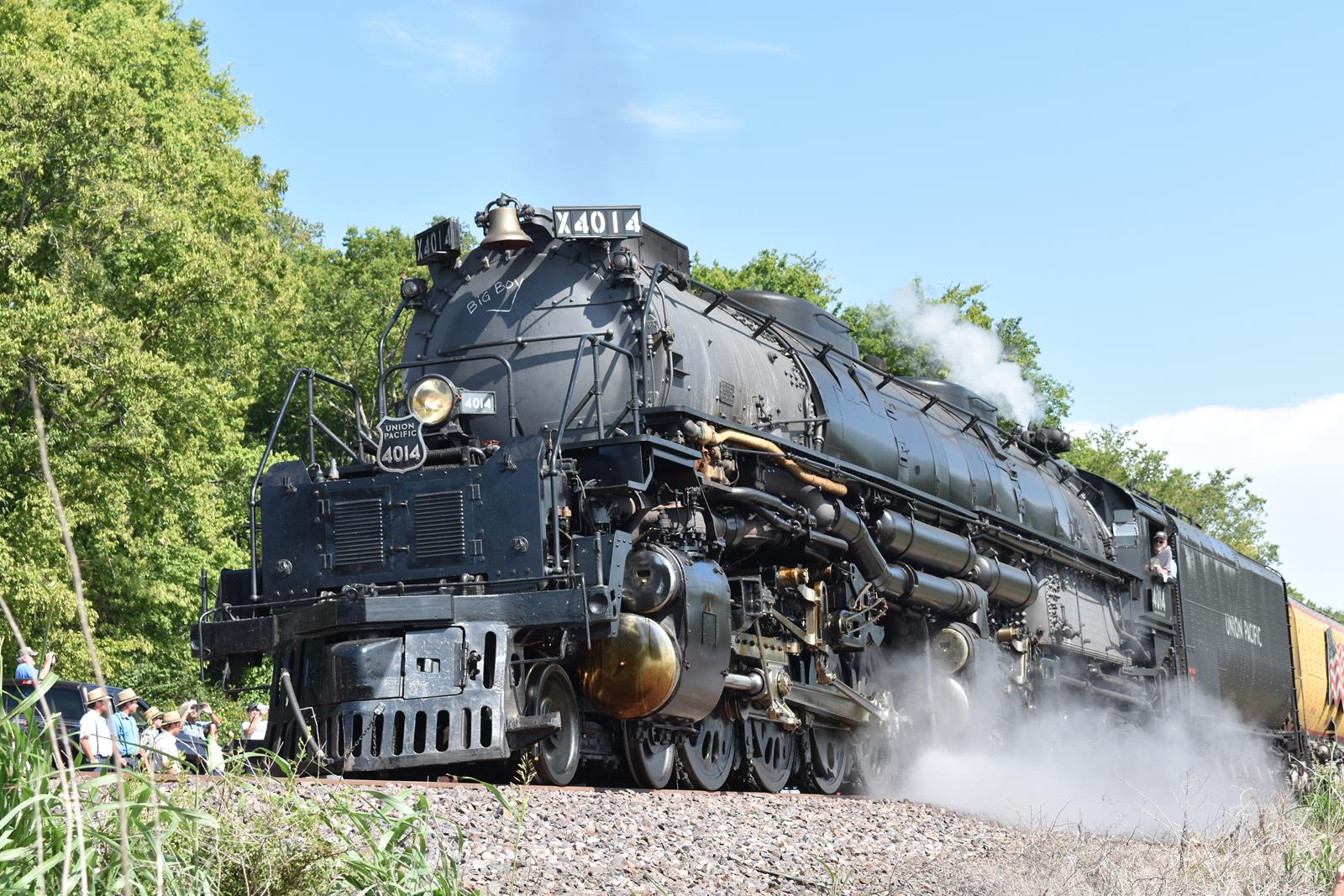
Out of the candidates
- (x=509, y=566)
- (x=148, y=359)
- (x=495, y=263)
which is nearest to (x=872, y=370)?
(x=495, y=263)

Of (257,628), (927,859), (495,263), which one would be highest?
(495,263)

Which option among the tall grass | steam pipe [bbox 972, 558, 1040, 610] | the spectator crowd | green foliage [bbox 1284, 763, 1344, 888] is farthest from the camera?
steam pipe [bbox 972, 558, 1040, 610]

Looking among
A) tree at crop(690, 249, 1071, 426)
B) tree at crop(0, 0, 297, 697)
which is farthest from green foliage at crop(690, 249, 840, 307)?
tree at crop(0, 0, 297, 697)

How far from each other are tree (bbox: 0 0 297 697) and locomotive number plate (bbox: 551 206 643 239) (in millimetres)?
9207

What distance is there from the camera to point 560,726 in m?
9.48

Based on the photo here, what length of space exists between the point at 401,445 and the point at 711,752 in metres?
3.51

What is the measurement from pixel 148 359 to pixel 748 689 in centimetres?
1162

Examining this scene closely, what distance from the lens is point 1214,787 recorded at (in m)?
18.1

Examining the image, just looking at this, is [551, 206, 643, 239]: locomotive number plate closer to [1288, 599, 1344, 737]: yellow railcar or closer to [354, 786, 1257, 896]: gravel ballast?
[354, 786, 1257, 896]: gravel ballast

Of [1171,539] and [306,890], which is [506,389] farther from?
[1171,539]

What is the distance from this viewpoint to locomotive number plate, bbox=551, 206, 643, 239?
1103cm

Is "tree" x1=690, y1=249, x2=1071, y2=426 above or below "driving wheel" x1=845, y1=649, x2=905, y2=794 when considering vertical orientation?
above

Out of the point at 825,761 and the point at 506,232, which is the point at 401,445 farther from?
the point at 825,761

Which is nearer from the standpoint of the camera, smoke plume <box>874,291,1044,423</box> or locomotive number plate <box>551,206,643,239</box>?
locomotive number plate <box>551,206,643,239</box>
